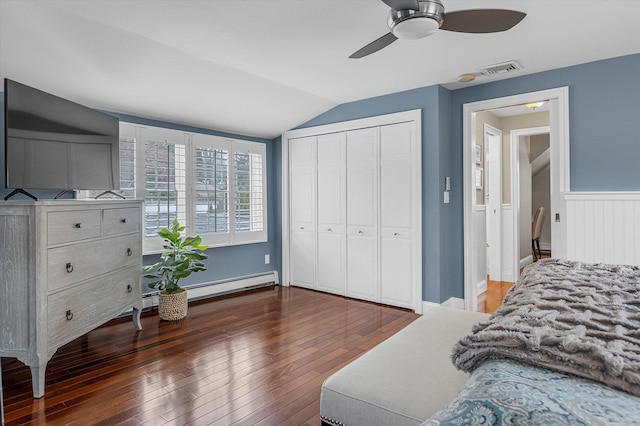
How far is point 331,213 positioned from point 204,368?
2.44m

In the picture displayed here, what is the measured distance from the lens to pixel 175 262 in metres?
3.52

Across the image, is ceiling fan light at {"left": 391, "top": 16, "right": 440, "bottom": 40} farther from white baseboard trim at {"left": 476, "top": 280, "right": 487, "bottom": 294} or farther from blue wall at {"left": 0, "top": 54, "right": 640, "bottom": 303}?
white baseboard trim at {"left": 476, "top": 280, "right": 487, "bottom": 294}

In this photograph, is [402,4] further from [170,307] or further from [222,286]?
[222,286]

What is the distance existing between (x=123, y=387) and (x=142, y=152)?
90.7 inches

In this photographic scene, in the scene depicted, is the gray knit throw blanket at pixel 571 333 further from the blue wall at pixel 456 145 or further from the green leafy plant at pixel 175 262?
the green leafy plant at pixel 175 262

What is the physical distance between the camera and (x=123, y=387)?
7.45 ft

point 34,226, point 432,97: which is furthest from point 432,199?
point 34,226

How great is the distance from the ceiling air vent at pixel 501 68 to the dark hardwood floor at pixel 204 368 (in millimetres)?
2401

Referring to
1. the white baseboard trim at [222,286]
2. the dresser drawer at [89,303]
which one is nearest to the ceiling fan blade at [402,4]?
the dresser drawer at [89,303]

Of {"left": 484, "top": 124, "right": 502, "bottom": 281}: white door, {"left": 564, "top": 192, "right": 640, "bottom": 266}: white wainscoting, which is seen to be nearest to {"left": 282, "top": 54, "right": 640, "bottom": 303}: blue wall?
{"left": 564, "top": 192, "right": 640, "bottom": 266}: white wainscoting

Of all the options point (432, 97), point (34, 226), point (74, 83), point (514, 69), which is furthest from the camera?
point (432, 97)

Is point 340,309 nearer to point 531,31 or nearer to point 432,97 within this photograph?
point 432,97

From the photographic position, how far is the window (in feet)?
12.1

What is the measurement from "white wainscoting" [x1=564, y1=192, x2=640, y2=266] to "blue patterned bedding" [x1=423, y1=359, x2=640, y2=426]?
9.72 ft
